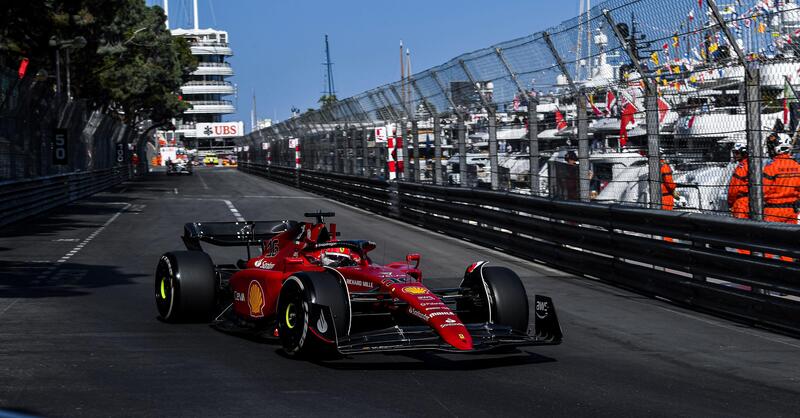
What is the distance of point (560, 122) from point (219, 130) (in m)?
146

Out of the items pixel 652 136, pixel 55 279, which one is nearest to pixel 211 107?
pixel 55 279

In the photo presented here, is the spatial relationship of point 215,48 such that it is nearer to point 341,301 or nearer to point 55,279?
point 55,279

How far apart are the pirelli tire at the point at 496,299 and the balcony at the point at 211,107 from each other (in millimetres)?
163098

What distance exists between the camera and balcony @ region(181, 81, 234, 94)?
169750 mm

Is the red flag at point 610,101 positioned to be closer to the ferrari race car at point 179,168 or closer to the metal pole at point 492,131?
the metal pole at point 492,131

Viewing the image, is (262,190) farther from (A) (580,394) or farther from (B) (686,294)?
(A) (580,394)

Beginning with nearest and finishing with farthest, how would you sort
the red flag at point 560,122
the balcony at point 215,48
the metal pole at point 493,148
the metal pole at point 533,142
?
the red flag at point 560,122 < the metal pole at point 533,142 < the metal pole at point 493,148 < the balcony at point 215,48

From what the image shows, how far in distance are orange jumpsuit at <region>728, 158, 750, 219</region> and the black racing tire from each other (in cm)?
490

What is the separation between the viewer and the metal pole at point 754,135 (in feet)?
33.3

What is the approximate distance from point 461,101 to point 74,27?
94.1 ft

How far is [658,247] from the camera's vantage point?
1174 centimetres

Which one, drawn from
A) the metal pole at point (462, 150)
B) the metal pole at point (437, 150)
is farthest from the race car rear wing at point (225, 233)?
the metal pole at point (437, 150)

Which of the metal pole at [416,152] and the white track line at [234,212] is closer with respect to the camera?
the metal pole at [416,152]

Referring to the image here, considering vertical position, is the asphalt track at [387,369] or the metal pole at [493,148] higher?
the metal pole at [493,148]
